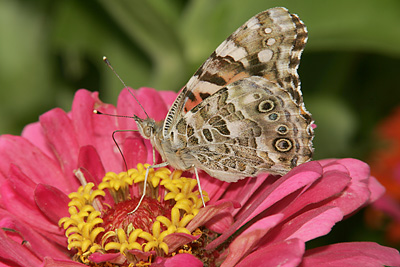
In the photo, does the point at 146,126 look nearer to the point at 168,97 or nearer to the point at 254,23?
the point at 168,97

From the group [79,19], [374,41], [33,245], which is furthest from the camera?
[79,19]

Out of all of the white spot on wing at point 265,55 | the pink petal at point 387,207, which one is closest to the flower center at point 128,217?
the white spot on wing at point 265,55

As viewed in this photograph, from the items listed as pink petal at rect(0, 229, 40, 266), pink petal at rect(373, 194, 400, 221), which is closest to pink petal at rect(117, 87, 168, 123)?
pink petal at rect(0, 229, 40, 266)

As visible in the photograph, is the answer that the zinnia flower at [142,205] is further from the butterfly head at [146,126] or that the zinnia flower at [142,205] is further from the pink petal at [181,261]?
the butterfly head at [146,126]

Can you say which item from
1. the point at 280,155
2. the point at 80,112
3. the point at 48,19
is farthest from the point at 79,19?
the point at 280,155

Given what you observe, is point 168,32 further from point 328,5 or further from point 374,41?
point 374,41

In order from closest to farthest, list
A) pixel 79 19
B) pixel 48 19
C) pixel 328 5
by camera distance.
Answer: pixel 328 5 < pixel 48 19 < pixel 79 19

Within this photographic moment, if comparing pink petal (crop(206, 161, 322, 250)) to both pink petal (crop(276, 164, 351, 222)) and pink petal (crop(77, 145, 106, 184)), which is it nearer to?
pink petal (crop(276, 164, 351, 222))
